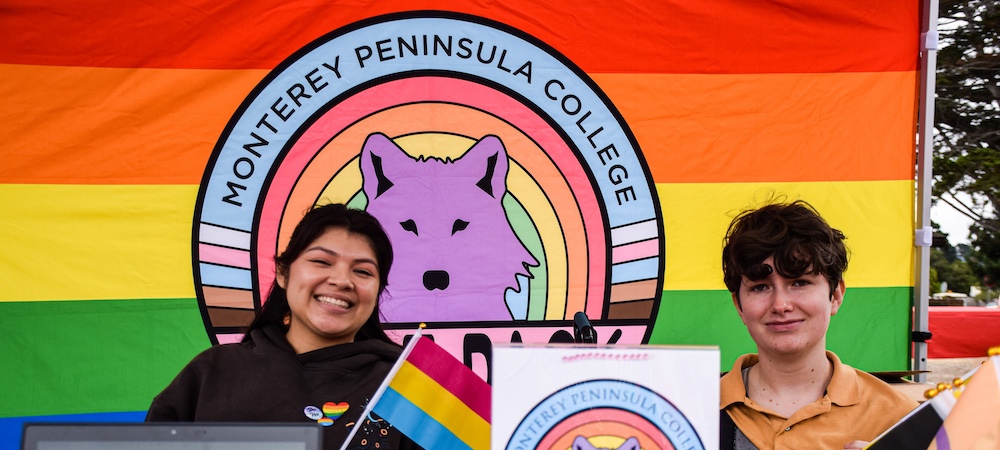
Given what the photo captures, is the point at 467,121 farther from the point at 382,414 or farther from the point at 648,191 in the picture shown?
the point at 382,414

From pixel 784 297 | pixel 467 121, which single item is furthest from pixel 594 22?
pixel 784 297

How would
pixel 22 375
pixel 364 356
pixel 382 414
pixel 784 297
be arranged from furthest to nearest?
pixel 22 375
pixel 364 356
pixel 784 297
pixel 382 414

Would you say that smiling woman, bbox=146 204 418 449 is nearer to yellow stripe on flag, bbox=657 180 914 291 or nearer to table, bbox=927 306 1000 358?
yellow stripe on flag, bbox=657 180 914 291

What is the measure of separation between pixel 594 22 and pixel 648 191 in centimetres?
59

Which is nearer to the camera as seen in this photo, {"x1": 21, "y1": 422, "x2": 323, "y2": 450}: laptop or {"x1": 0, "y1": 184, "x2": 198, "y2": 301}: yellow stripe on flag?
{"x1": 21, "y1": 422, "x2": 323, "y2": 450}: laptop

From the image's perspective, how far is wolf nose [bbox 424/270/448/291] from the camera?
246 centimetres

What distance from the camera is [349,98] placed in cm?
244

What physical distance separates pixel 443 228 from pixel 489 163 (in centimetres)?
26

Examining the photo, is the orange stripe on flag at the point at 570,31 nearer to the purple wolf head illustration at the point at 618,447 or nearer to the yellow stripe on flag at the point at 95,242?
the yellow stripe on flag at the point at 95,242

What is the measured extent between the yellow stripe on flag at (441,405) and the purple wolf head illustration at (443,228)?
3.74 feet

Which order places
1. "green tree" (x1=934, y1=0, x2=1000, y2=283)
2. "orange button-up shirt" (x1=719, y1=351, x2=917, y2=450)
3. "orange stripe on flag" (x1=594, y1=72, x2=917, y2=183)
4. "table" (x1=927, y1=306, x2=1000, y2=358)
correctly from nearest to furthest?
"orange button-up shirt" (x1=719, y1=351, x2=917, y2=450) → "orange stripe on flag" (x1=594, y1=72, x2=917, y2=183) → "table" (x1=927, y1=306, x2=1000, y2=358) → "green tree" (x1=934, y1=0, x2=1000, y2=283)

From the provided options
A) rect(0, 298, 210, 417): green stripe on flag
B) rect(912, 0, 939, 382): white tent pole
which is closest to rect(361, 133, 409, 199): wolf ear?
rect(0, 298, 210, 417): green stripe on flag

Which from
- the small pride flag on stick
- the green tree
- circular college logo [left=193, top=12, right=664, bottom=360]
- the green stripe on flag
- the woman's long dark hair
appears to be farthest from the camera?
the green tree

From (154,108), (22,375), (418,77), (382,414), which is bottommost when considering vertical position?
(22,375)
